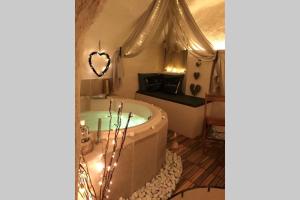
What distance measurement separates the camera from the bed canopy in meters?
3.11

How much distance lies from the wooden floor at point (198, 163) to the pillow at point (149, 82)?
1333 millimetres

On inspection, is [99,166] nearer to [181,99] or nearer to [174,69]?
[181,99]

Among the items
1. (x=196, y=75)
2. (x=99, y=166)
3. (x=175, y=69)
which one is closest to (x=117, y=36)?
(x=175, y=69)

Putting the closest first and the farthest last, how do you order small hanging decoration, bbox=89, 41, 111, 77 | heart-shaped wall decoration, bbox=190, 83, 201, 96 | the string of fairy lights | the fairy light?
the string of fairy lights
small hanging decoration, bbox=89, 41, 111, 77
heart-shaped wall decoration, bbox=190, 83, 201, 96
the fairy light

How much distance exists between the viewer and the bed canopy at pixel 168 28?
10.2ft

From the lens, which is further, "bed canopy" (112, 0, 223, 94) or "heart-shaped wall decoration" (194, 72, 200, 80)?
"heart-shaped wall decoration" (194, 72, 200, 80)

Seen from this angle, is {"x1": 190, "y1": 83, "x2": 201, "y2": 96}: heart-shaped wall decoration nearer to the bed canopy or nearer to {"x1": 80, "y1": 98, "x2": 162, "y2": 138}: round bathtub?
the bed canopy

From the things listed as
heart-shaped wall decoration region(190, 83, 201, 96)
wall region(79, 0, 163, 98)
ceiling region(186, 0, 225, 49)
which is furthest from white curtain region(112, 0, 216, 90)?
heart-shaped wall decoration region(190, 83, 201, 96)

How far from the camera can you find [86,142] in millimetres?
1592

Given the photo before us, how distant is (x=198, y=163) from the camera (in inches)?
102

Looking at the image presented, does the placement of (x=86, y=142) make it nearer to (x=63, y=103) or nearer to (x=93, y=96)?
(x=63, y=103)

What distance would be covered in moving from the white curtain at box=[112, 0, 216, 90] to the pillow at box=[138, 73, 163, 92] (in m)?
0.82

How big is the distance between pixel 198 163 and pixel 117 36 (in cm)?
264

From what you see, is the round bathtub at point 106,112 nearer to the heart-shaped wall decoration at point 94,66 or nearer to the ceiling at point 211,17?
the heart-shaped wall decoration at point 94,66
